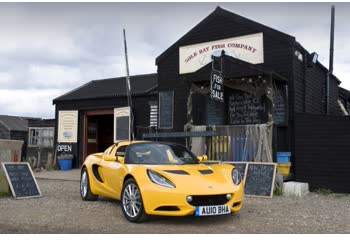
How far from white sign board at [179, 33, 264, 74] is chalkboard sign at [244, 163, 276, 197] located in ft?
12.8

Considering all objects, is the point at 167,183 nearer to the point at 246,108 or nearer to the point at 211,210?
the point at 211,210

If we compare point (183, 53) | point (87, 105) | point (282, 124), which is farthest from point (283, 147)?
point (87, 105)

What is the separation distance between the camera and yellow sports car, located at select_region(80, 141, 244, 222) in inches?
229

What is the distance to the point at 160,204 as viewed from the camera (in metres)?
5.84

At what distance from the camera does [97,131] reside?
1977cm

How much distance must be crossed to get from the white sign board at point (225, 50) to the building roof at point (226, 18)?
24cm

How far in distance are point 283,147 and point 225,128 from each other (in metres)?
1.70

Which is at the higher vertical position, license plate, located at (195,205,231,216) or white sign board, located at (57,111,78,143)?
white sign board, located at (57,111,78,143)

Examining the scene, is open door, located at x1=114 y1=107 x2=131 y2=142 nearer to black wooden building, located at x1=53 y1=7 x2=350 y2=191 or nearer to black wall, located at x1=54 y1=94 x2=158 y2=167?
black wall, located at x1=54 y1=94 x2=158 y2=167

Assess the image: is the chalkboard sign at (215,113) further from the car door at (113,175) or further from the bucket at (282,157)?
the car door at (113,175)

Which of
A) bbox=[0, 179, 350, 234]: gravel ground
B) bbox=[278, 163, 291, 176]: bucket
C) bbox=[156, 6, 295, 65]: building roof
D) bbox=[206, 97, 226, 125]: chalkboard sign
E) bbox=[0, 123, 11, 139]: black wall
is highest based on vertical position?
bbox=[156, 6, 295, 65]: building roof

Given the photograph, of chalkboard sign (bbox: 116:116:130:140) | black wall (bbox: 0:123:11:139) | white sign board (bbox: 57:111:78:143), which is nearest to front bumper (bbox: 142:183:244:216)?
chalkboard sign (bbox: 116:116:130:140)

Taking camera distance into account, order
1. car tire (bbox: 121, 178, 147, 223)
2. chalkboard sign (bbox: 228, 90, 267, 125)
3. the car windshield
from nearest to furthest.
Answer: car tire (bbox: 121, 178, 147, 223), the car windshield, chalkboard sign (bbox: 228, 90, 267, 125)

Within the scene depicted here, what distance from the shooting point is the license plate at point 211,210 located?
5762 millimetres
